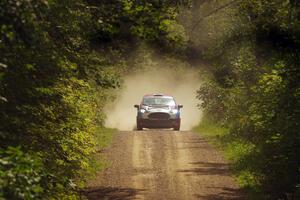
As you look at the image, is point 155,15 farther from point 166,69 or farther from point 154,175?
point 166,69

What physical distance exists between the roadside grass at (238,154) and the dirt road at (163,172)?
0.82 ft

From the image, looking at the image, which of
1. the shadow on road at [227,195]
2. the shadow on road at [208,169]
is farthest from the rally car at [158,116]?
the shadow on road at [227,195]

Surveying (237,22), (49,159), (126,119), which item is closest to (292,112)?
(49,159)

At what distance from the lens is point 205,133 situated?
96.5 feet

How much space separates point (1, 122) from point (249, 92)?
14.6 metres

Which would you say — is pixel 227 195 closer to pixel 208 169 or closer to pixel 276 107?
pixel 276 107

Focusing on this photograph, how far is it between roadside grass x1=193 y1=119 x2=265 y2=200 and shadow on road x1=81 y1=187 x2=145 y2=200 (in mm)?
2706

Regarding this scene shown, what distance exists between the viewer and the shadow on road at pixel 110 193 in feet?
50.4

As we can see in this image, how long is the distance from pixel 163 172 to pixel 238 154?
3.25 m

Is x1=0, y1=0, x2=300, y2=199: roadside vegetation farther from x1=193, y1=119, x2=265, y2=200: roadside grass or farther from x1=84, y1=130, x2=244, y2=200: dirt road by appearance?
x1=84, y1=130, x2=244, y2=200: dirt road

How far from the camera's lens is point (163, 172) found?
18.8 metres

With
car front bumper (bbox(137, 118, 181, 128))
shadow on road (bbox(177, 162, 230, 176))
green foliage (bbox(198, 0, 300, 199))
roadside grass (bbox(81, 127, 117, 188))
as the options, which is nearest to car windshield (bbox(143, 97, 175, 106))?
car front bumper (bbox(137, 118, 181, 128))

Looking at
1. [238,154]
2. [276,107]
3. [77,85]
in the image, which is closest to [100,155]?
[238,154]

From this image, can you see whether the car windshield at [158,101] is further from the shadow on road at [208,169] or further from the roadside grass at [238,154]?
the shadow on road at [208,169]
